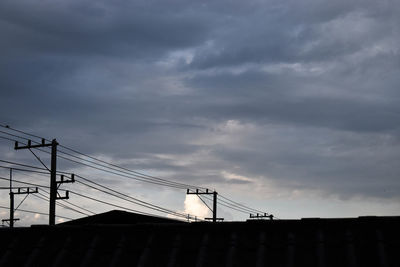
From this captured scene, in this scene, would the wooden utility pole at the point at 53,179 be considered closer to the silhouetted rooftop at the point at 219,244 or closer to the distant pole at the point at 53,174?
the distant pole at the point at 53,174

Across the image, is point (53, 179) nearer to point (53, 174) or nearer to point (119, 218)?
point (53, 174)

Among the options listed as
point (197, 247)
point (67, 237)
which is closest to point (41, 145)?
point (67, 237)

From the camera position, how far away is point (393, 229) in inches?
406

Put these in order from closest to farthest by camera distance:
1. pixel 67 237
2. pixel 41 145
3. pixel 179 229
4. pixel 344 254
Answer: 1. pixel 344 254
2. pixel 179 229
3. pixel 67 237
4. pixel 41 145

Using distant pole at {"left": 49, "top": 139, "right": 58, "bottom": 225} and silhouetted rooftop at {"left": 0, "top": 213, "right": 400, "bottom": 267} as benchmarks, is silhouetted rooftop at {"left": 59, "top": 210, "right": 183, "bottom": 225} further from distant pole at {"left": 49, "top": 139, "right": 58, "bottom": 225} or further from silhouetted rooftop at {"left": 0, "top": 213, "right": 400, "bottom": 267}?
silhouetted rooftop at {"left": 0, "top": 213, "right": 400, "bottom": 267}

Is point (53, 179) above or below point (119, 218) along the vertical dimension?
above

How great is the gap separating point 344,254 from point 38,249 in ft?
22.8

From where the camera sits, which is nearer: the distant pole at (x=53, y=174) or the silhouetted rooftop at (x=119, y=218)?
the silhouetted rooftop at (x=119, y=218)

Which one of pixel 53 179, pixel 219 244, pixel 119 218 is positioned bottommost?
pixel 219 244

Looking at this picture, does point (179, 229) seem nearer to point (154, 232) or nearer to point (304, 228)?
point (154, 232)

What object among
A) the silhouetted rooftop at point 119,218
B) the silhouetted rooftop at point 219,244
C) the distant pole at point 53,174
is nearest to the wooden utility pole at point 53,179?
the distant pole at point 53,174

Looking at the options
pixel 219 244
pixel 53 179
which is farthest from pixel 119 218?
pixel 219 244

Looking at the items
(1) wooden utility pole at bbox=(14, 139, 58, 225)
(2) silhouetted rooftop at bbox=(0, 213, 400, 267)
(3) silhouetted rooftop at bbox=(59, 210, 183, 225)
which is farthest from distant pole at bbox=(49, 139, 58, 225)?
(2) silhouetted rooftop at bbox=(0, 213, 400, 267)

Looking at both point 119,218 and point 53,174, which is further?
point 53,174
